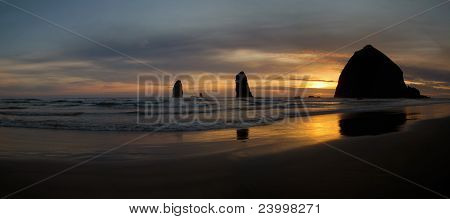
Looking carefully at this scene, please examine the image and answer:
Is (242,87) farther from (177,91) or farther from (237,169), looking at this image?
(237,169)

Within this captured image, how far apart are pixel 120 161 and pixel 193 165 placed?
5.23 ft

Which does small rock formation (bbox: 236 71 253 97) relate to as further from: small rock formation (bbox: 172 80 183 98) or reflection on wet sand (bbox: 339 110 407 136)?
reflection on wet sand (bbox: 339 110 407 136)

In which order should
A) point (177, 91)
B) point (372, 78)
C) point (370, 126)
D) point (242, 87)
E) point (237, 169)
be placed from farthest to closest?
point (177, 91) → point (242, 87) → point (372, 78) → point (370, 126) → point (237, 169)

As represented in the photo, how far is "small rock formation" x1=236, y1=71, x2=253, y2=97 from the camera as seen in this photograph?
103 meters

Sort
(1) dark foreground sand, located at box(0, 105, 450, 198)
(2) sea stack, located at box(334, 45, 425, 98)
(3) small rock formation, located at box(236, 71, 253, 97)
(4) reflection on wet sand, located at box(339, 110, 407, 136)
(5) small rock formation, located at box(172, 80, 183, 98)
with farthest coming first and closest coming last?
(5) small rock formation, located at box(172, 80, 183, 98) < (3) small rock formation, located at box(236, 71, 253, 97) < (2) sea stack, located at box(334, 45, 425, 98) < (4) reflection on wet sand, located at box(339, 110, 407, 136) < (1) dark foreground sand, located at box(0, 105, 450, 198)

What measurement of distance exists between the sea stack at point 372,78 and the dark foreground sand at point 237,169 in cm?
8452

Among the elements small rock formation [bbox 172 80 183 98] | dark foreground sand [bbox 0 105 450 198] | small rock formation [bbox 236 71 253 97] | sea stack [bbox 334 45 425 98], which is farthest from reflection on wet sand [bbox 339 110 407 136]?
small rock formation [bbox 172 80 183 98]

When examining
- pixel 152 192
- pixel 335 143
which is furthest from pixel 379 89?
pixel 152 192

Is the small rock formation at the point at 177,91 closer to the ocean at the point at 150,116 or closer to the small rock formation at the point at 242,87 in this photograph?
the small rock formation at the point at 242,87

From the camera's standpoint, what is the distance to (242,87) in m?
103

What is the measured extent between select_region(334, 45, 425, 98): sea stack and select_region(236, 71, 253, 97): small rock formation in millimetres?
29328

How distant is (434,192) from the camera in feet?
12.7

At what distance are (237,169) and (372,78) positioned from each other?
94.1m

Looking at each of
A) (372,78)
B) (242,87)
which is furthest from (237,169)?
(242,87)
